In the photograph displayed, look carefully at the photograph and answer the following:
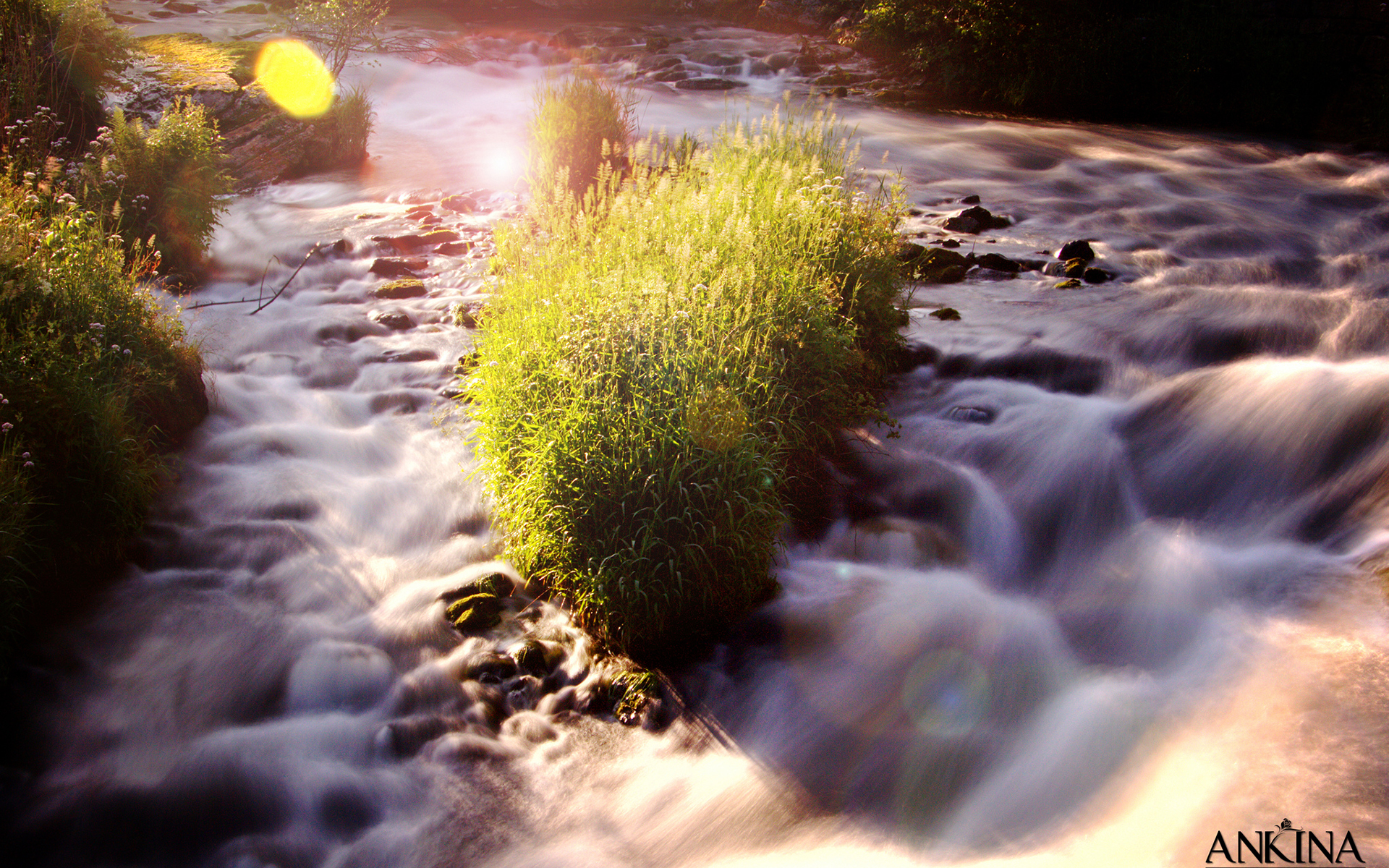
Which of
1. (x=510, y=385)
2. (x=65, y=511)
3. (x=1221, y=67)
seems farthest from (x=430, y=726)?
(x=1221, y=67)

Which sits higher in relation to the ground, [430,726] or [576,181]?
[576,181]

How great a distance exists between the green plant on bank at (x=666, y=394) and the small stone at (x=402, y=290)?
3020mm

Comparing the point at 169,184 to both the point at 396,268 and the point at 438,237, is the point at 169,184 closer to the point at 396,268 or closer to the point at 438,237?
the point at 396,268

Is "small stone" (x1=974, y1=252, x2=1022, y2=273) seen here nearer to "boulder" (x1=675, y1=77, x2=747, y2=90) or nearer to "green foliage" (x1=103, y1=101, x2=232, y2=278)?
"green foliage" (x1=103, y1=101, x2=232, y2=278)

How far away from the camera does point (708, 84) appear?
20141 millimetres

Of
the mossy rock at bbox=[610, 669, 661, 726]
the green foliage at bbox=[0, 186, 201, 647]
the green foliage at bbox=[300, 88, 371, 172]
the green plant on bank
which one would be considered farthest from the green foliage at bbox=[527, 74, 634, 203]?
the mossy rock at bbox=[610, 669, 661, 726]

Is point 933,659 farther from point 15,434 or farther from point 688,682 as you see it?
point 15,434

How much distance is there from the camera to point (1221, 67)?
570 inches

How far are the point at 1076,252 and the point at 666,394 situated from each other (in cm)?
650

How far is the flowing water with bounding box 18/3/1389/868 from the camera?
11.7ft

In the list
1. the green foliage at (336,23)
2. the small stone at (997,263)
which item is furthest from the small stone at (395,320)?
the green foliage at (336,23)

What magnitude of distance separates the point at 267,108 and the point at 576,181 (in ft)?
21.1

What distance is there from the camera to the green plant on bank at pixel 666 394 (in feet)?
14.5

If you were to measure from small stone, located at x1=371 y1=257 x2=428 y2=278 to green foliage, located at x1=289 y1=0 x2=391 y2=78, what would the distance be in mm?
6879
